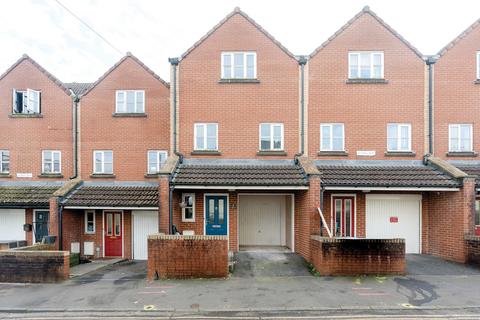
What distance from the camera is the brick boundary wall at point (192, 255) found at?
855 cm

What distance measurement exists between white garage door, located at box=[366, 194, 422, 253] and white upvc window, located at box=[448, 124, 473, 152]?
2874 mm

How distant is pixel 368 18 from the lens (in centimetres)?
1229

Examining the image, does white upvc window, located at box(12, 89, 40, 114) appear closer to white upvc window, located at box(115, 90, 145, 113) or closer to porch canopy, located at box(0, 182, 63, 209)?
porch canopy, located at box(0, 182, 63, 209)

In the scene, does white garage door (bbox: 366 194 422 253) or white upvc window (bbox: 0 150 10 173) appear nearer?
white garage door (bbox: 366 194 422 253)

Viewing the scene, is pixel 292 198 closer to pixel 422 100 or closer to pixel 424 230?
pixel 424 230

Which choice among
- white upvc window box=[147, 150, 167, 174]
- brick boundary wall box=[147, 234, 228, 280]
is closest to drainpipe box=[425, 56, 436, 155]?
brick boundary wall box=[147, 234, 228, 280]

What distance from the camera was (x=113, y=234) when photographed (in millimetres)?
13320

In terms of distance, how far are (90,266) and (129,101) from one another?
7493mm

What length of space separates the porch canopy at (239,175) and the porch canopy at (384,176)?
121 centimetres

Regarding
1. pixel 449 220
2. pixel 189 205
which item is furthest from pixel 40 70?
pixel 449 220

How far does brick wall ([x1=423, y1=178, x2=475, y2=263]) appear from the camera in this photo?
9938 mm

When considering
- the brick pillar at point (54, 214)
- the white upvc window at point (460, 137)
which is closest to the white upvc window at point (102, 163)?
the brick pillar at point (54, 214)

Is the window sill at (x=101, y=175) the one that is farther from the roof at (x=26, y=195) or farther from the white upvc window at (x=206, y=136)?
the white upvc window at (x=206, y=136)

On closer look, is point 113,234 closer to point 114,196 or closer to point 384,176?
point 114,196
